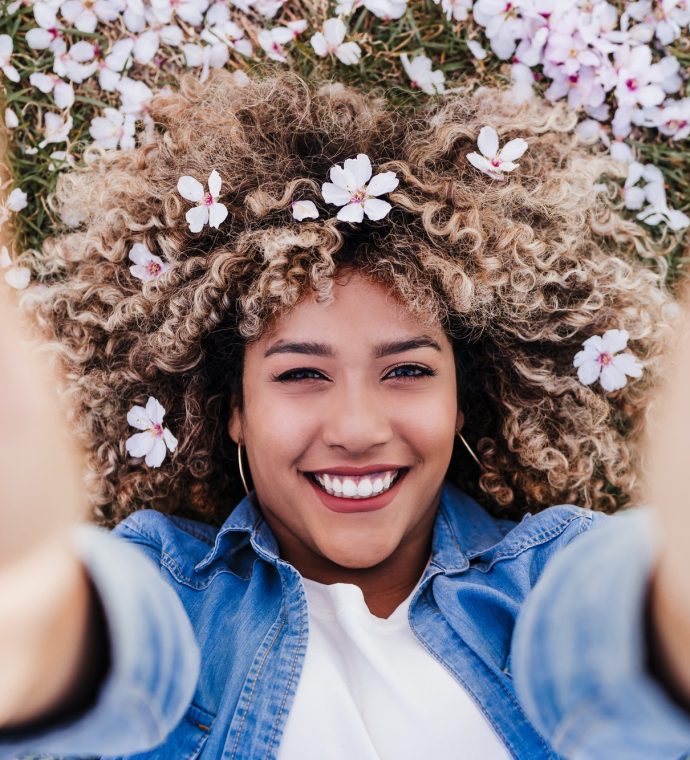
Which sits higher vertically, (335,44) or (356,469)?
(335,44)

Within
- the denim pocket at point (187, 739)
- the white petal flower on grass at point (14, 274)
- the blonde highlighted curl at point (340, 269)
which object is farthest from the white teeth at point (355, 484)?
the white petal flower on grass at point (14, 274)

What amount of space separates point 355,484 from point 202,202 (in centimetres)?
71

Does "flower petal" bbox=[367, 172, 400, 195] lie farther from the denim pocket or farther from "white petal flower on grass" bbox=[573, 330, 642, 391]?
the denim pocket

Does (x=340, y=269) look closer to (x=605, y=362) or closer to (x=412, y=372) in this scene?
(x=412, y=372)

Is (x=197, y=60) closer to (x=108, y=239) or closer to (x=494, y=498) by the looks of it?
(x=108, y=239)

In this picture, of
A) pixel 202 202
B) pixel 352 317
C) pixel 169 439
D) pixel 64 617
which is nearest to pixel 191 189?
pixel 202 202

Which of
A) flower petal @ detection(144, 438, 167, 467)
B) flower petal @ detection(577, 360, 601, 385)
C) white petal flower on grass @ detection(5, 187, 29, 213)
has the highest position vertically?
white petal flower on grass @ detection(5, 187, 29, 213)

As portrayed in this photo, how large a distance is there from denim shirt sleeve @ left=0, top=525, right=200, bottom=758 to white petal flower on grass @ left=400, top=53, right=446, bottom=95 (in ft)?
4.88

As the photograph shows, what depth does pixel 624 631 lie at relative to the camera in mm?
1389

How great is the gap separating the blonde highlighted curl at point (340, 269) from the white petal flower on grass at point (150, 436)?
36 mm

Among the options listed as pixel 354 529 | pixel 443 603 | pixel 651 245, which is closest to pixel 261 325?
pixel 354 529

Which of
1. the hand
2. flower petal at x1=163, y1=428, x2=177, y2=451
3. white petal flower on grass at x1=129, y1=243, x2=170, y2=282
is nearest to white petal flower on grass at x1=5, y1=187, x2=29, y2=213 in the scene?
white petal flower on grass at x1=129, y1=243, x2=170, y2=282

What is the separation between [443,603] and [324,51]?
145 cm

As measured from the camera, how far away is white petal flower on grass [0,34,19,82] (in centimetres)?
244
